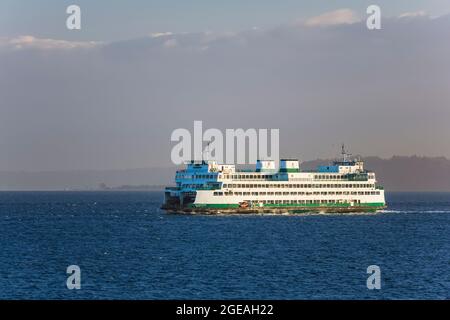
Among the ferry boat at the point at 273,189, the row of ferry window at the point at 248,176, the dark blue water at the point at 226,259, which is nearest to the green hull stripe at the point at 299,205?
the ferry boat at the point at 273,189

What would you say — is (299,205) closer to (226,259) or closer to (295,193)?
(295,193)

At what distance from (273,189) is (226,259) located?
60.3m

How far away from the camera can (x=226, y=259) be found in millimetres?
73000

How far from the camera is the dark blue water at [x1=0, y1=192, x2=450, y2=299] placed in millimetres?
56219

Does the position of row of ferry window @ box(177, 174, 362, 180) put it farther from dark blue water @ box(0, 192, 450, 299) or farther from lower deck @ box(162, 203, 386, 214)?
dark blue water @ box(0, 192, 450, 299)

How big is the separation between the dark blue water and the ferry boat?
7247 millimetres

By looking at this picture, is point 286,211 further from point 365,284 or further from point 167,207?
point 365,284

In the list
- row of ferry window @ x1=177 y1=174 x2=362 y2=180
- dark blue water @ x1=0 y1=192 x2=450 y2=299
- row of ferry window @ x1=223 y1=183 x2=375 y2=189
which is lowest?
dark blue water @ x1=0 y1=192 x2=450 y2=299

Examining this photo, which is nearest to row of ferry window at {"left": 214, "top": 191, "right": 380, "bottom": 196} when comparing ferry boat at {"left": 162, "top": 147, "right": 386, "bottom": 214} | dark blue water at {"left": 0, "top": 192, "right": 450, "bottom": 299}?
ferry boat at {"left": 162, "top": 147, "right": 386, "bottom": 214}

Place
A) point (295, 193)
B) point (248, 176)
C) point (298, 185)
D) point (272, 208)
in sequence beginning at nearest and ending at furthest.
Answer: point (248, 176) → point (272, 208) → point (298, 185) → point (295, 193)

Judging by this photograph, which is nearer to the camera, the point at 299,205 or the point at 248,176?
the point at 248,176

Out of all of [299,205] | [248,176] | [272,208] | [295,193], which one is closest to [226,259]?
[248,176]

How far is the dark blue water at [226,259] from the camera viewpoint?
5622cm

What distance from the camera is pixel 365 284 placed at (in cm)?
5934
